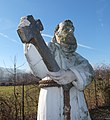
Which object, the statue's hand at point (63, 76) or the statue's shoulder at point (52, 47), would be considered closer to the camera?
the statue's hand at point (63, 76)

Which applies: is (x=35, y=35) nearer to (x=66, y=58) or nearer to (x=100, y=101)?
(x=66, y=58)

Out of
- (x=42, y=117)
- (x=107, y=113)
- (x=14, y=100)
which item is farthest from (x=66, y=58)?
(x=107, y=113)

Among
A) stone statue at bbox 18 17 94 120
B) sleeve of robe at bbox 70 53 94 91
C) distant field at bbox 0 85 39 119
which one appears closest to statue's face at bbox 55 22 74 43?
stone statue at bbox 18 17 94 120

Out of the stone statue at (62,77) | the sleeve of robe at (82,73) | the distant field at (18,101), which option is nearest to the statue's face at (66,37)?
the stone statue at (62,77)

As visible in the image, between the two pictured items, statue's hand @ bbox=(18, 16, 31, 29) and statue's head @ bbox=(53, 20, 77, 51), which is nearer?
statue's hand @ bbox=(18, 16, 31, 29)

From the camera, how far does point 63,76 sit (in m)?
2.21

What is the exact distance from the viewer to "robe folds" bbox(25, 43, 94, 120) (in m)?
2.24

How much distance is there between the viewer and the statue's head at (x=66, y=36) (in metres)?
2.36

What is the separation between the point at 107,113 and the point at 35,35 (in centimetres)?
746

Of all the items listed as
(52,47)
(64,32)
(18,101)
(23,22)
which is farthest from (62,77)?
(18,101)

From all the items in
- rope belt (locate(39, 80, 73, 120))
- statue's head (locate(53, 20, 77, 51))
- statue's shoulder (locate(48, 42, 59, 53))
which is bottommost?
rope belt (locate(39, 80, 73, 120))

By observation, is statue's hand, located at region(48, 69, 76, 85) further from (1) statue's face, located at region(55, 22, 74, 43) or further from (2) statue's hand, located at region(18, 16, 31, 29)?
(2) statue's hand, located at region(18, 16, 31, 29)

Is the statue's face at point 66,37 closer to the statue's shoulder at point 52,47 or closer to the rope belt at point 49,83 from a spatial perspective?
the statue's shoulder at point 52,47

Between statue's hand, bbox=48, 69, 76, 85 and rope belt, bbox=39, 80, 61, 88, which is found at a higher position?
statue's hand, bbox=48, 69, 76, 85
